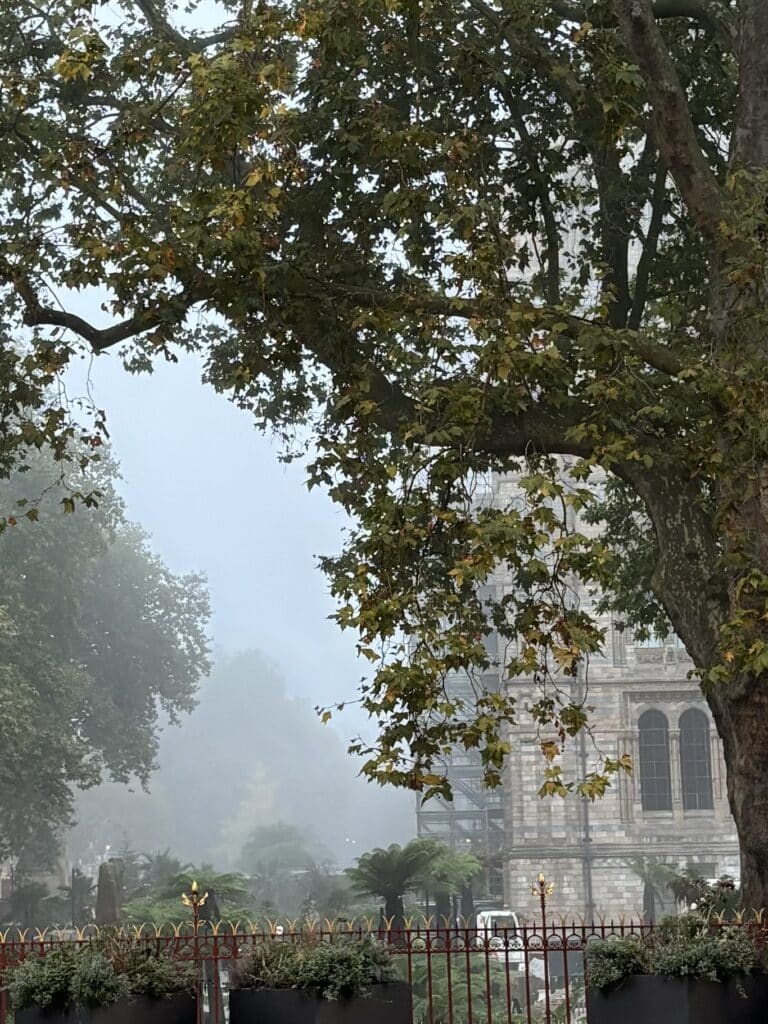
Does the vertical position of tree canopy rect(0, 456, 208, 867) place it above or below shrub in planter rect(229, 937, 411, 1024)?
above

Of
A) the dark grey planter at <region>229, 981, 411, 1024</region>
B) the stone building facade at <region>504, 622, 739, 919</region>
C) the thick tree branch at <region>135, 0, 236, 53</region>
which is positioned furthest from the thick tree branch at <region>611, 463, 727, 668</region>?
the stone building facade at <region>504, 622, 739, 919</region>

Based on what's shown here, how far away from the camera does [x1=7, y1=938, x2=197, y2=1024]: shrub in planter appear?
10.1 metres

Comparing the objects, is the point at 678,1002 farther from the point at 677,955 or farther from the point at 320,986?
the point at 320,986

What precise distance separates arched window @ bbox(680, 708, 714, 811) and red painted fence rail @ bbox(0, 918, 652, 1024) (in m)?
12.6

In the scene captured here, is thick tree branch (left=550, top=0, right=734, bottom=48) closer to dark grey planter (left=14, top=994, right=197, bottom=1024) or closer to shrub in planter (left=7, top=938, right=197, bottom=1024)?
shrub in planter (left=7, top=938, right=197, bottom=1024)

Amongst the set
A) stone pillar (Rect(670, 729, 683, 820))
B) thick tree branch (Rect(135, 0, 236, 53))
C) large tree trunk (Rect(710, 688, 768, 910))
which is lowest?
large tree trunk (Rect(710, 688, 768, 910))

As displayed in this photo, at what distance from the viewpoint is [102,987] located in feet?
33.0

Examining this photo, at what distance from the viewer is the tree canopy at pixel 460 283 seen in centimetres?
1220

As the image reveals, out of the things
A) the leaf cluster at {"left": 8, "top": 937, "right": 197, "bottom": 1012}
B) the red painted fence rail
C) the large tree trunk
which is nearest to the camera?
the leaf cluster at {"left": 8, "top": 937, "right": 197, "bottom": 1012}

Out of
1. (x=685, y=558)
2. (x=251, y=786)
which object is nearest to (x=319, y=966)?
(x=685, y=558)

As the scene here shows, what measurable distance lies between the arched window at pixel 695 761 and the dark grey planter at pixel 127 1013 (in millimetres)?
43975

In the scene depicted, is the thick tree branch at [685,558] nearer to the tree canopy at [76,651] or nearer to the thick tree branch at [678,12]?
the thick tree branch at [678,12]

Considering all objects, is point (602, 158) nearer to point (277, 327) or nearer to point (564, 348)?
point (564, 348)

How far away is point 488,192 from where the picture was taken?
15242mm
